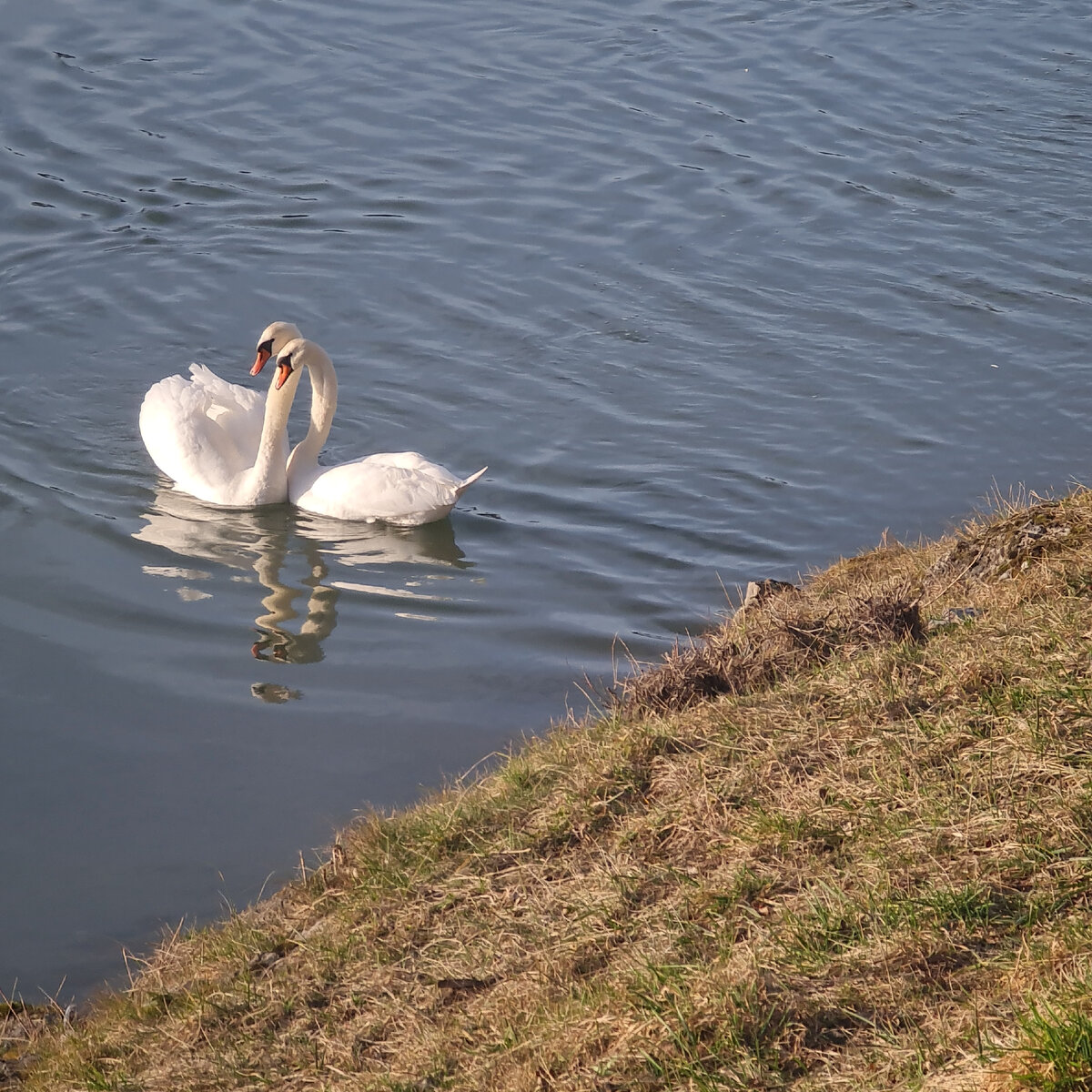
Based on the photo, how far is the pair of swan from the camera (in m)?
9.42

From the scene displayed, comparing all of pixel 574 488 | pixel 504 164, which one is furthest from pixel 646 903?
pixel 504 164

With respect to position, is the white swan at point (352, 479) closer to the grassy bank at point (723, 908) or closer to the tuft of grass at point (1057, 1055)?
the grassy bank at point (723, 908)

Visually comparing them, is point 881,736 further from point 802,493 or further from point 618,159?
point 618,159

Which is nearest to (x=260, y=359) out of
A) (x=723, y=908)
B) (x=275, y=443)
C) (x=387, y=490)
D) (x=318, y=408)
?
(x=318, y=408)

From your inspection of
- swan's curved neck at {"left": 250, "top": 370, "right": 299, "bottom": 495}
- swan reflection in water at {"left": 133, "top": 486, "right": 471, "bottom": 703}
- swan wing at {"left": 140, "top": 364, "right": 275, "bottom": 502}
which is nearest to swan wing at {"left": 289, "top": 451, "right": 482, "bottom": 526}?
swan reflection in water at {"left": 133, "top": 486, "right": 471, "bottom": 703}

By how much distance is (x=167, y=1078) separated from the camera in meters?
4.06

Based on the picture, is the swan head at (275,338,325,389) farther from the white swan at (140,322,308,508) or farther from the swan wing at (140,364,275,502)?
the swan wing at (140,364,275,502)

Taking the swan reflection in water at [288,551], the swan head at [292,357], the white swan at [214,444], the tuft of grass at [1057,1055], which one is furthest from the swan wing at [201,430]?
the tuft of grass at [1057,1055]

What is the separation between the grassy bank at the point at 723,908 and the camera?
343 centimetres

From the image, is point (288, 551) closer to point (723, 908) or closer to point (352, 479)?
point (352, 479)

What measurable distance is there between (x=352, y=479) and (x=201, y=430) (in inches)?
50.5

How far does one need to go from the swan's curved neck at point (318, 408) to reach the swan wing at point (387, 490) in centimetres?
27

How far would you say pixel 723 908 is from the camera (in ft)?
13.1

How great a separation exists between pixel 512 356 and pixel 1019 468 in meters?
4.18
